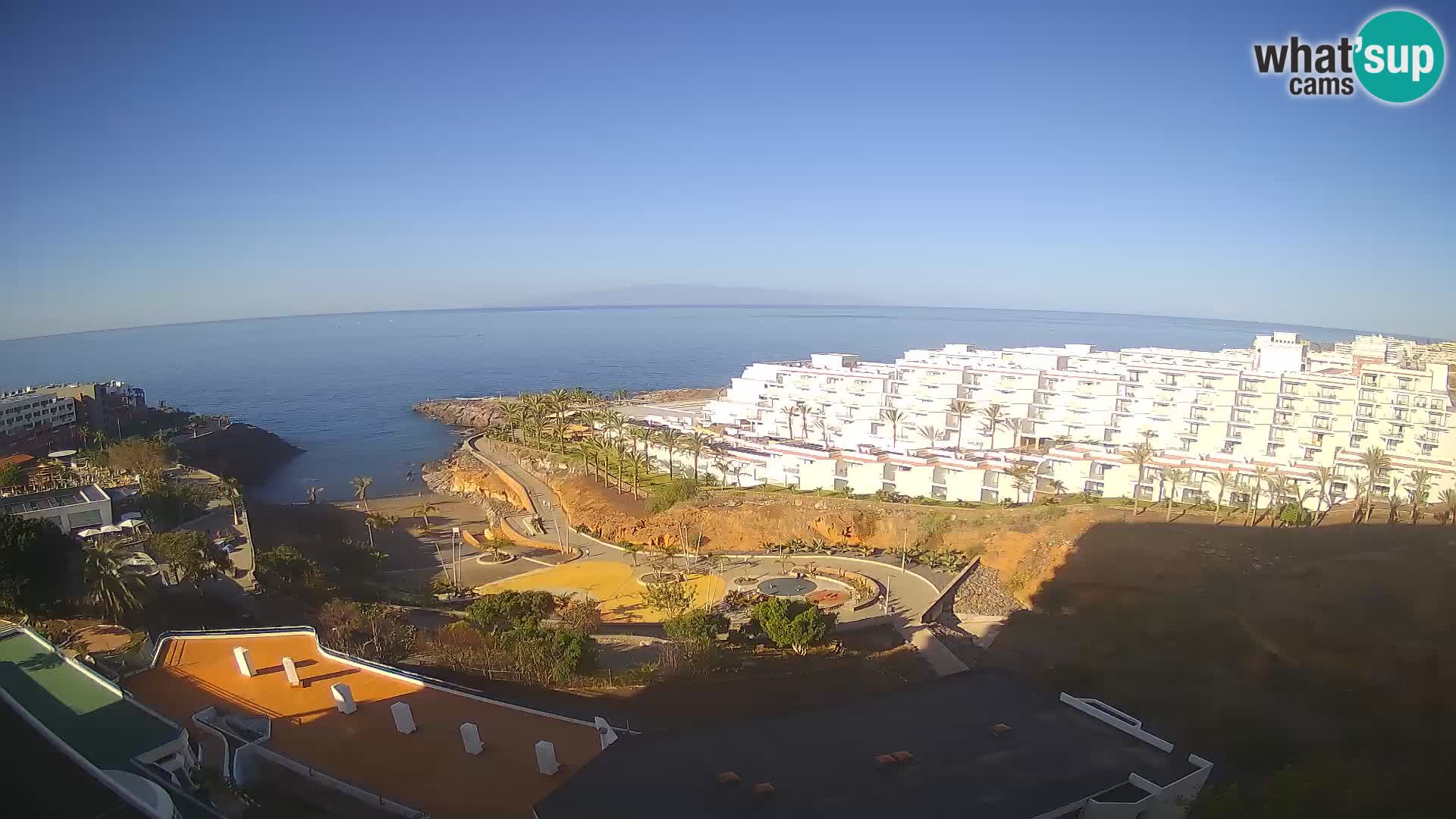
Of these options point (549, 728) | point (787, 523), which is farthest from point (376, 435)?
point (549, 728)

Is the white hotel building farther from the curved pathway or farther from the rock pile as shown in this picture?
the rock pile

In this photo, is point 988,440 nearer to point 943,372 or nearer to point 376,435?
point 943,372

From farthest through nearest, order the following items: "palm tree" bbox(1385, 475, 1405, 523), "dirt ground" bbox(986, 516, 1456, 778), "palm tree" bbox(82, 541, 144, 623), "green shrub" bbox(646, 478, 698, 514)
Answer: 1. "green shrub" bbox(646, 478, 698, 514)
2. "palm tree" bbox(1385, 475, 1405, 523)
3. "palm tree" bbox(82, 541, 144, 623)
4. "dirt ground" bbox(986, 516, 1456, 778)

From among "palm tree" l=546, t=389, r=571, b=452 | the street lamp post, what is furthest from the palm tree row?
"palm tree" l=546, t=389, r=571, b=452

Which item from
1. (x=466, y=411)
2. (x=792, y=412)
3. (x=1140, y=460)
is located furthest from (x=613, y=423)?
(x=466, y=411)

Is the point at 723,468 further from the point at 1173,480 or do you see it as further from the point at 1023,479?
the point at 1173,480

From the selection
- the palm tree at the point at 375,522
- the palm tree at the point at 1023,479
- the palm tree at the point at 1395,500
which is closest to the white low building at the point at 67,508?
the palm tree at the point at 375,522
